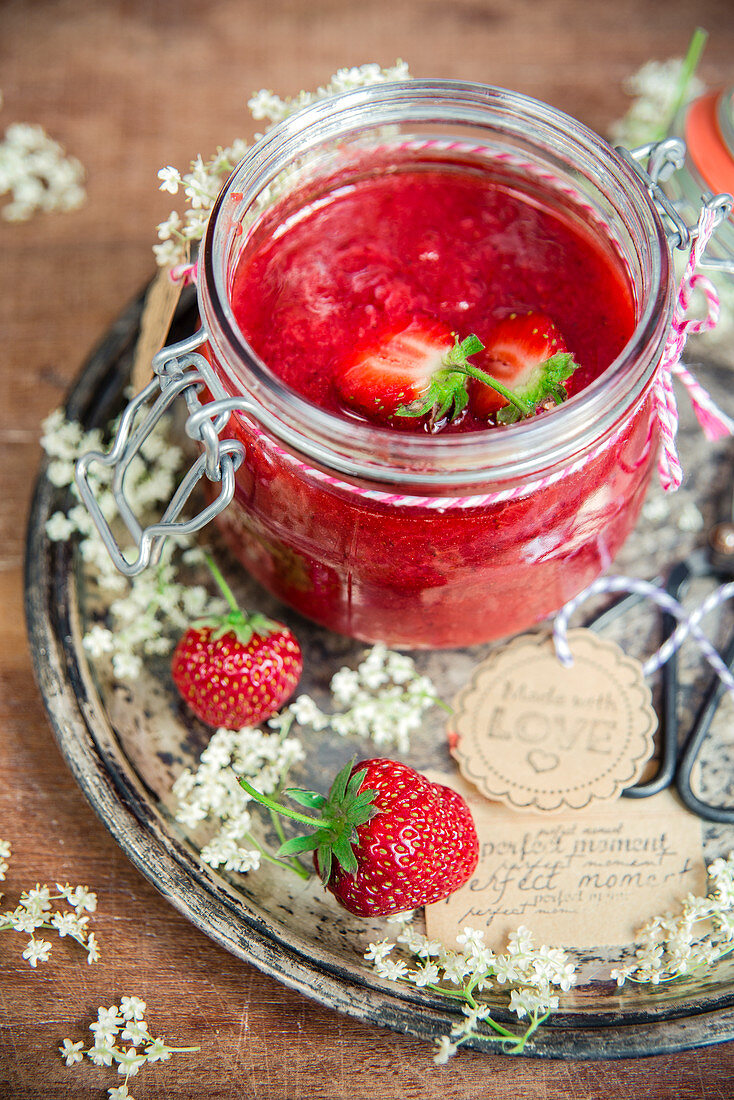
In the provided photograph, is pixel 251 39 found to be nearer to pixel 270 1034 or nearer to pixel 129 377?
pixel 129 377

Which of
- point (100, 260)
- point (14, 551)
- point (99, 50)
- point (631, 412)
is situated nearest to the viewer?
point (631, 412)

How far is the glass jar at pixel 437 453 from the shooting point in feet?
2.79

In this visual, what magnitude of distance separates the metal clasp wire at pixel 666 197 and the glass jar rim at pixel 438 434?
36 millimetres

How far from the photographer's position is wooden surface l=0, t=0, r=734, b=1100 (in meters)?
0.99

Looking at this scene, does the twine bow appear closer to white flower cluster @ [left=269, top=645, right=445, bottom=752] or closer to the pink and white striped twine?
the pink and white striped twine

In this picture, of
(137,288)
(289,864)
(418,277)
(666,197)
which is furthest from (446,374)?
(137,288)

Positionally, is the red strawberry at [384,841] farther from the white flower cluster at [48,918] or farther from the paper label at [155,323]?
the paper label at [155,323]

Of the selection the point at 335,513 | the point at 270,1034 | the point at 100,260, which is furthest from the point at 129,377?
the point at 270,1034

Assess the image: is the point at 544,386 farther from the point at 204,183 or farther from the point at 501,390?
the point at 204,183

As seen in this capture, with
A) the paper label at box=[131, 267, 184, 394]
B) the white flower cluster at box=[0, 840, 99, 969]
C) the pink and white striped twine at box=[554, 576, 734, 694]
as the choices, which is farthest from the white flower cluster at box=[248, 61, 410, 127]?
the white flower cluster at box=[0, 840, 99, 969]

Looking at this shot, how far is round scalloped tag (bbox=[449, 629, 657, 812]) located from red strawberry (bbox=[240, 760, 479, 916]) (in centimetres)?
12

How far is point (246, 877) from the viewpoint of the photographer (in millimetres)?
1039

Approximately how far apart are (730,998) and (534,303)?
0.75m

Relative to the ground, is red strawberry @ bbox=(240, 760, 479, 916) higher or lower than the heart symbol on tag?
lower
